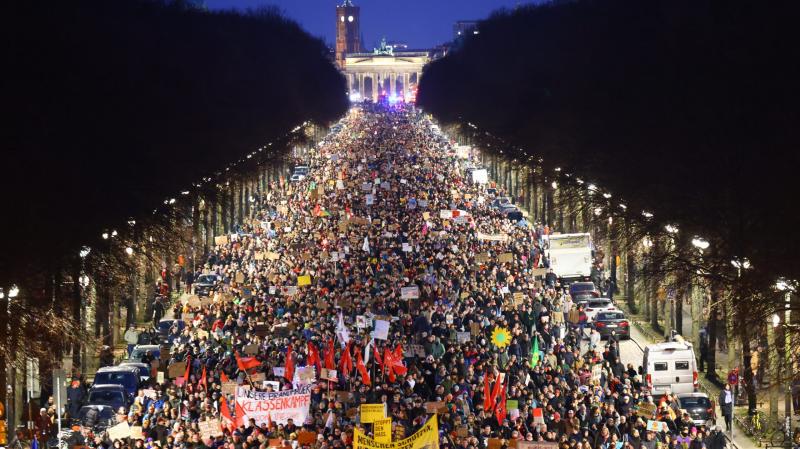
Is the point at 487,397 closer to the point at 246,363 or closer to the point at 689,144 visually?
the point at 246,363

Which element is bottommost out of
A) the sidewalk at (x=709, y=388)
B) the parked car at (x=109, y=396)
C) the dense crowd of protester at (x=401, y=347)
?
the sidewalk at (x=709, y=388)

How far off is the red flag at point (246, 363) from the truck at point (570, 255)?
941 inches

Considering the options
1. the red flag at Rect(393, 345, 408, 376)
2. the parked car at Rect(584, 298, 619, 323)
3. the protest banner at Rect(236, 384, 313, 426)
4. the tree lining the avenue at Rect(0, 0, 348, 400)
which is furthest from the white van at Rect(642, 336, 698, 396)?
the tree lining the avenue at Rect(0, 0, 348, 400)

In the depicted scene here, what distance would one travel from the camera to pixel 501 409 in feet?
94.3

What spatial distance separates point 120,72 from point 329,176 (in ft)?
139

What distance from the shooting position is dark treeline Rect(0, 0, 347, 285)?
33625 millimetres

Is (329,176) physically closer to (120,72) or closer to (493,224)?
(493,224)

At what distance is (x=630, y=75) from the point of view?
60.1m

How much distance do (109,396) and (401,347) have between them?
234 inches

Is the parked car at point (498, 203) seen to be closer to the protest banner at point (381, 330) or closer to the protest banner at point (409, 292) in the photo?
the protest banner at point (409, 292)

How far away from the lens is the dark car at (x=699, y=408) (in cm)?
3266

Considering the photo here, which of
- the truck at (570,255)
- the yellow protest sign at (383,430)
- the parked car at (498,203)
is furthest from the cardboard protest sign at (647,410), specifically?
the parked car at (498,203)

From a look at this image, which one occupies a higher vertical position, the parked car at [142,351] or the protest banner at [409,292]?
the protest banner at [409,292]

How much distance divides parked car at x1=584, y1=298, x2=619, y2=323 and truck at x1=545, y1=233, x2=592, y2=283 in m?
7.02
